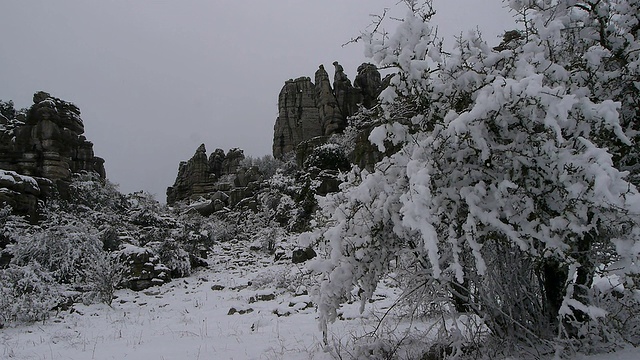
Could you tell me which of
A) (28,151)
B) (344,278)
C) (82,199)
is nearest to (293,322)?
(344,278)

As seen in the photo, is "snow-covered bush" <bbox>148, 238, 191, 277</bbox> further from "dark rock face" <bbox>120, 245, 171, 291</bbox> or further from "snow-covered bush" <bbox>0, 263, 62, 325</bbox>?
"snow-covered bush" <bbox>0, 263, 62, 325</bbox>

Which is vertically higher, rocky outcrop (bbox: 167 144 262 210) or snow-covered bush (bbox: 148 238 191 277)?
rocky outcrop (bbox: 167 144 262 210)

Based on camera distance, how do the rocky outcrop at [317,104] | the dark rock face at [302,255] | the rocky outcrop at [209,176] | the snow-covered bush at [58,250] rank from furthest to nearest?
the rocky outcrop at [317,104] < the rocky outcrop at [209,176] < the dark rock face at [302,255] < the snow-covered bush at [58,250]

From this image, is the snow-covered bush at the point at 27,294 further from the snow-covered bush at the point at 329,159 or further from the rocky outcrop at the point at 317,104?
the rocky outcrop at the point at 317,104

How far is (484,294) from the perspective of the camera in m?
3.69

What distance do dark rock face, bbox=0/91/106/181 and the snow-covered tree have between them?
2291 cm

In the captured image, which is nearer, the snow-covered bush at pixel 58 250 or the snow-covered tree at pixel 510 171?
the snow-covered tree at pixel 510 171

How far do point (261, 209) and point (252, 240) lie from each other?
16.3ft

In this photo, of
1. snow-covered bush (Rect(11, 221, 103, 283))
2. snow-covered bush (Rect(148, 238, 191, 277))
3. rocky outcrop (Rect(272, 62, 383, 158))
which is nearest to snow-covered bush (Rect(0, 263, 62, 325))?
snow-covered bush (Rect(11, 221, 103, 283))

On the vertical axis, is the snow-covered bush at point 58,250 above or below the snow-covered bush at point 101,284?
above

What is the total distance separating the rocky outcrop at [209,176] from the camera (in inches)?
1579

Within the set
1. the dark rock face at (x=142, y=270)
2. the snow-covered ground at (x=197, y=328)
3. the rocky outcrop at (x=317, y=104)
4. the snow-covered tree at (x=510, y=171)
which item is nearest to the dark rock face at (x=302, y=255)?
the snow-covered ground at (x=197, y=328)

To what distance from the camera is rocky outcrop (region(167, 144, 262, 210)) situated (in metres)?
40.1

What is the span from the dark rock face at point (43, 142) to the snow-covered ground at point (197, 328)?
526 inches
